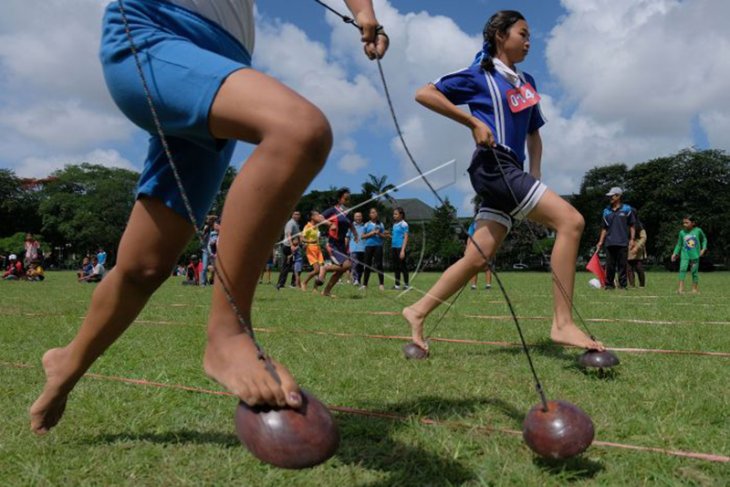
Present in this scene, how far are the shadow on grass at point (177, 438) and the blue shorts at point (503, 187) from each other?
213 centimetres

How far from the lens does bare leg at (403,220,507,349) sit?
3883mm

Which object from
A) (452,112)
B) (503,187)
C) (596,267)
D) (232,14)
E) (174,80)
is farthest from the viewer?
(596,267)

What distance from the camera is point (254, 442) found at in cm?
125

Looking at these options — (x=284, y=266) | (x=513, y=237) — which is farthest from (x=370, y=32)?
(x=513, y=237)

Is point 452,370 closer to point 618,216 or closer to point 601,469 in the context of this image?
point 601,469

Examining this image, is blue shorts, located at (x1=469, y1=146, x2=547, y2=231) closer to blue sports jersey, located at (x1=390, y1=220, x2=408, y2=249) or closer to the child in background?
blue sports jersey, located at (x1=390, y1=220, x2=408, y2=249)

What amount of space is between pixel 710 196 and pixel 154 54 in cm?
7339

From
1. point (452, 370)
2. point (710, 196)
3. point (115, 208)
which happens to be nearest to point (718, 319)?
point (452, 370)

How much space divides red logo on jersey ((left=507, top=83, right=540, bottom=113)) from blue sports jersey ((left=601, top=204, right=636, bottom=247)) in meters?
10.3

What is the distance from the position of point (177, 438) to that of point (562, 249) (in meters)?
2.38

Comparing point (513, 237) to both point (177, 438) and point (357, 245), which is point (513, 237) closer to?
point (357, 245)

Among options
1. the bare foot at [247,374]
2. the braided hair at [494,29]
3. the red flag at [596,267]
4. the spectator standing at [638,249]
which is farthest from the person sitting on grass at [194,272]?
the bare foot at [247,374]

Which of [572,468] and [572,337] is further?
[572,337]

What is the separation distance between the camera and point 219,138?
150 centimetres
